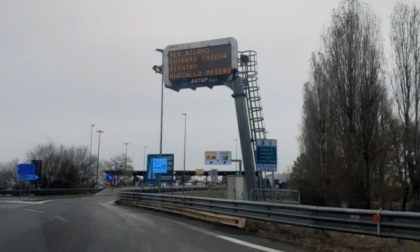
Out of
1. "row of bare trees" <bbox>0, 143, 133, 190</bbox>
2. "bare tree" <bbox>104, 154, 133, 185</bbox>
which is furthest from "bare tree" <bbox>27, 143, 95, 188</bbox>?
"bare tree" <bbox>104, 154, 133, 185</bbox>

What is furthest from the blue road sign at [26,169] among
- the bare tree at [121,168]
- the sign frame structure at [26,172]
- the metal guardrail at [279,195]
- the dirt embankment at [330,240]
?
the bare tree at [121,168]

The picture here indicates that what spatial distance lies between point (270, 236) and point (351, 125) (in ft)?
53.0

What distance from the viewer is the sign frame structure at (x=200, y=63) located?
21.6 m

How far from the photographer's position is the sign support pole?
21.5 meters

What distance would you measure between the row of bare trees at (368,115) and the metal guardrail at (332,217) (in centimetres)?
1294

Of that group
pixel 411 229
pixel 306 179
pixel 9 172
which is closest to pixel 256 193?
pixel 411 229

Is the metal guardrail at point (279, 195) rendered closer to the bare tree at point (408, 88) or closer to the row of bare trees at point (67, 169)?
the bare tree at point (408, 88)

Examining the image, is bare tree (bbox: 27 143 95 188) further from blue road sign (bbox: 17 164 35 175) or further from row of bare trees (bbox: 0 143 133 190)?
blue road sign (bbox: 17 164 35 175)

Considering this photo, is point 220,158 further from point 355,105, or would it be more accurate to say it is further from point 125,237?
point 125,237

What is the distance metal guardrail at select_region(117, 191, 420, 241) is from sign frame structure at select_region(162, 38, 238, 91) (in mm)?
7049

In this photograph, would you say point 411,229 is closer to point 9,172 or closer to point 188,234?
point 188,234

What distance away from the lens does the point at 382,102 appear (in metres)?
27.2

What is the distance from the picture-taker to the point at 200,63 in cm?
2220

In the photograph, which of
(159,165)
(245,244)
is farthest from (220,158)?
(245,244)
